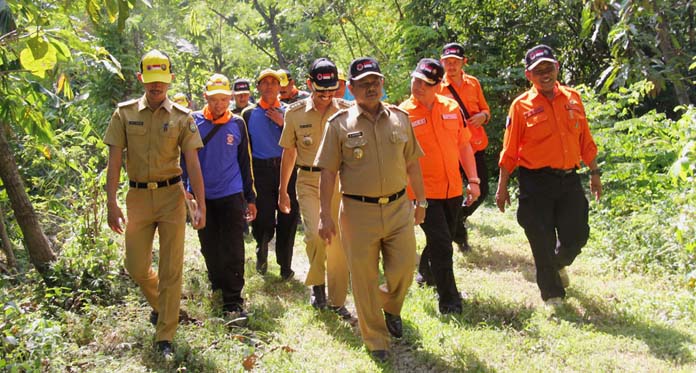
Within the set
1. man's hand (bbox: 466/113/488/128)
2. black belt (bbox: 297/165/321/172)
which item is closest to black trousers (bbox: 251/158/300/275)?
black belt (bbox: 297/165/321/172)

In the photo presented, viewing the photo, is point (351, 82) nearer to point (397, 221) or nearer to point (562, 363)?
point (397, 221)

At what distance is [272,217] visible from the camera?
730 centimetres

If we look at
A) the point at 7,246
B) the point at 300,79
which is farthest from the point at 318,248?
the point at 300,79

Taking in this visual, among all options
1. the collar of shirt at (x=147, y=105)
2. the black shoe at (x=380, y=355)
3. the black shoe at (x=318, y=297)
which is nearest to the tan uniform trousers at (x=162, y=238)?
the collar of shirt at (x=147, y=105)

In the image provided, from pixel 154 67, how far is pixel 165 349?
2.13 meters

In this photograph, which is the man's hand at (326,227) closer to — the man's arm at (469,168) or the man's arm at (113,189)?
the man's arm at (113,189)

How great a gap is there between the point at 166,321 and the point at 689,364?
12.3 ft

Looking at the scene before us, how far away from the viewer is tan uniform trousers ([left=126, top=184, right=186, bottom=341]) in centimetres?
506

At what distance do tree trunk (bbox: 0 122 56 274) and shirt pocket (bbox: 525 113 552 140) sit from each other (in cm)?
455

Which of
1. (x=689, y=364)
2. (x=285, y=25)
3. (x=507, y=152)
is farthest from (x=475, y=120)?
(x=285, y=25)

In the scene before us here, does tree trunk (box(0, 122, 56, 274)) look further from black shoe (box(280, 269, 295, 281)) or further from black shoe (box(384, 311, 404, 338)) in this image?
black shoe (box(384, 311, 404, 338))

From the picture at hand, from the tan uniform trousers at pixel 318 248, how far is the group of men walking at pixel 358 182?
0.04 ft

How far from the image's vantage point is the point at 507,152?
226 inches

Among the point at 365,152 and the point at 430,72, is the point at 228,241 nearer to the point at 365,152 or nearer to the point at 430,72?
the point at 365,152
